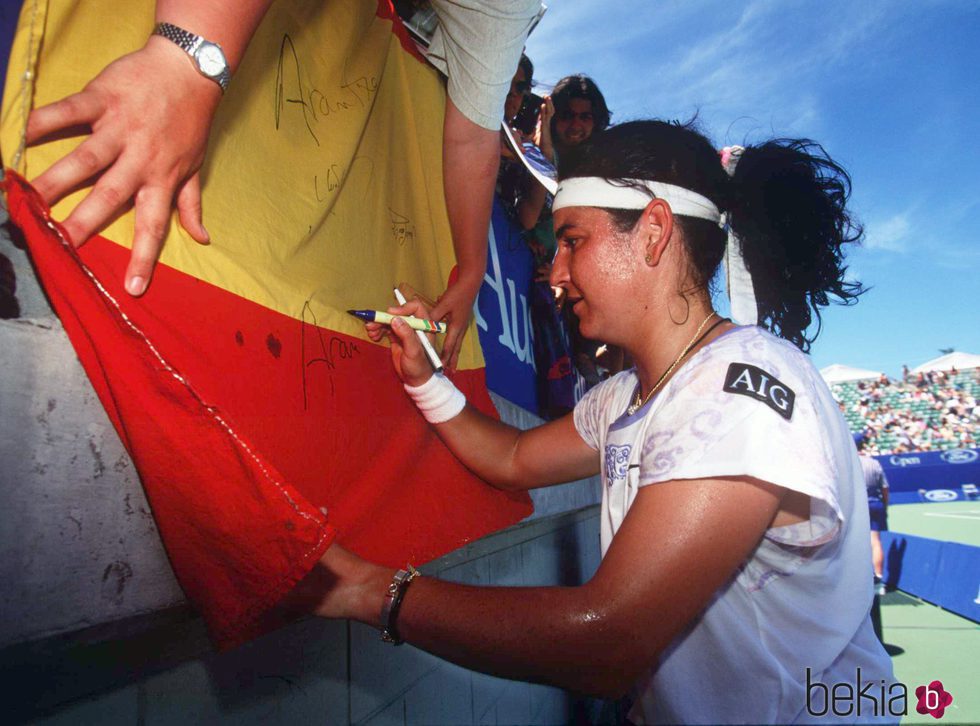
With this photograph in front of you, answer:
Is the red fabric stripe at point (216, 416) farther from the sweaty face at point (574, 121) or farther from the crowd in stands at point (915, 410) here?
the crowd in stands at point (915, 410)

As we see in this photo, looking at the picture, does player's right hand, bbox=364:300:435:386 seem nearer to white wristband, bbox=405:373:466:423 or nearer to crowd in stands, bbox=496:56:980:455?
white wristband, bbox=405:373:466:423

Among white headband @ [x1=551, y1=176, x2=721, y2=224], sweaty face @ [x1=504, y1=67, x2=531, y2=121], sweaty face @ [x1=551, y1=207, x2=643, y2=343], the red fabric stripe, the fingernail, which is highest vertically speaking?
sweaty face @ [x1=504, y1=67, x2=531, y2=121]

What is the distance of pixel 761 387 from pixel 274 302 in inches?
38.1

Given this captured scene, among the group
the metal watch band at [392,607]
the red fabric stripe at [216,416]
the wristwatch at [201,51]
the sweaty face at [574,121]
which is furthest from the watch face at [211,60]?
the sweaty face at [574,121]

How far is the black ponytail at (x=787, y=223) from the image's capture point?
1.63 meters

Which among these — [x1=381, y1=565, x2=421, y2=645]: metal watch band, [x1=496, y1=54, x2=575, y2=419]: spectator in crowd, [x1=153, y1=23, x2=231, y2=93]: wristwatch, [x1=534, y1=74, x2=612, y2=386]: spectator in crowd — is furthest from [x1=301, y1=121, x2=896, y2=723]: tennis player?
[x1=534, y1=74, x2=612, y2=386]: spectator in crowd

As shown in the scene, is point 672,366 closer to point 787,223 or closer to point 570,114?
point 787,223

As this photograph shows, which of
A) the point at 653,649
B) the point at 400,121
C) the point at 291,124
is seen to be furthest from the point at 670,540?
the point at 400,121

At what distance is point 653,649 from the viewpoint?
102 cm

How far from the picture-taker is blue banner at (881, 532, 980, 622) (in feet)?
18.5

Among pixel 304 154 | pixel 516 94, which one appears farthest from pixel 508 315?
pixel 304 154

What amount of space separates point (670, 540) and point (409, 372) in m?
0.83

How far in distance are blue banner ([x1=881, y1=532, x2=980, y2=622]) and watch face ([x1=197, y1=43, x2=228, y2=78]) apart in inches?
280

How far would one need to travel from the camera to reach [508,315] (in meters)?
2.72
